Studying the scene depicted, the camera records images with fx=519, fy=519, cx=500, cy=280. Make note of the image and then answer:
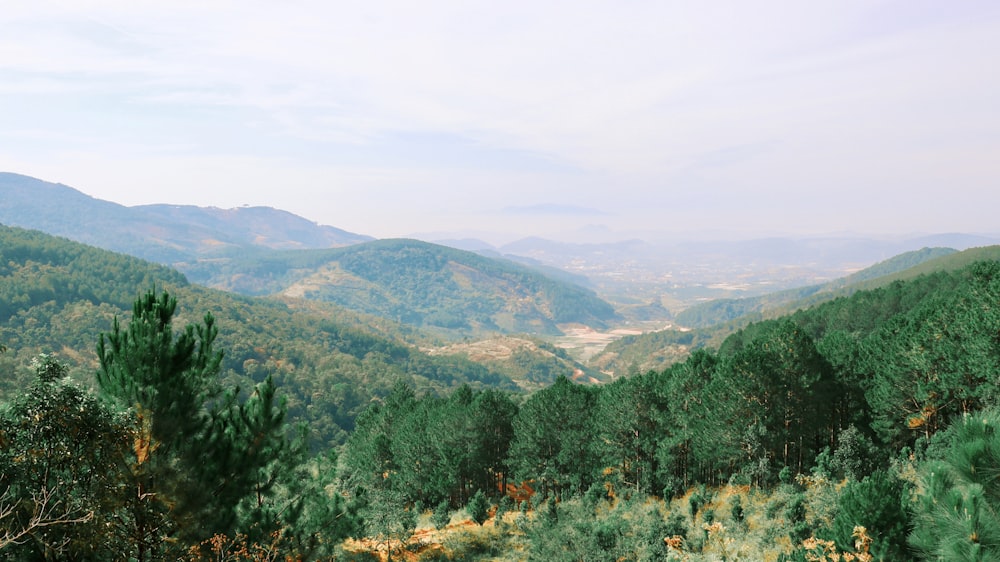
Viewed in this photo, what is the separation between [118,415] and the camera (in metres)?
10.3

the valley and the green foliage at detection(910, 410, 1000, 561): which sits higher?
the green foliage at detection(910, 410, 1000, 561)

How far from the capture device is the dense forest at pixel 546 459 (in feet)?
31.0

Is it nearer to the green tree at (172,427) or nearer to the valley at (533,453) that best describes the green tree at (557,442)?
the valley at (533,453)

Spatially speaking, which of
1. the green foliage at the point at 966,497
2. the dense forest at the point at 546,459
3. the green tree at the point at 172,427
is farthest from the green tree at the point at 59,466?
the green foliage at the point at 966,497

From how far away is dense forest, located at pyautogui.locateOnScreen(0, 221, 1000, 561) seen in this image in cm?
946

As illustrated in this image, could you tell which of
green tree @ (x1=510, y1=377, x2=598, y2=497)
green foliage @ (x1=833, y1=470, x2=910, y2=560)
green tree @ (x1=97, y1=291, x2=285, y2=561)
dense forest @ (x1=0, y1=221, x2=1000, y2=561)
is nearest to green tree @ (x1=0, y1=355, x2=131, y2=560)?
dense forest @ (x1=0, y1=221, x2=1000, y2=561)

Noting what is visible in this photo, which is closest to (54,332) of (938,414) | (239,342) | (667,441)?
(239,342)

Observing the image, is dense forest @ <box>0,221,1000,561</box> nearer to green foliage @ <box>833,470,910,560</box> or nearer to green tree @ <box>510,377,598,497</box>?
green foliage @ <box>833,470,910,560</box>

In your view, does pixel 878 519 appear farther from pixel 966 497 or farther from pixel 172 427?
pixel 172 427

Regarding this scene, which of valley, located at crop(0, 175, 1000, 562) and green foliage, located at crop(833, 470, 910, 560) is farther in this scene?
green foliage, located at crop(833, 470, 910, 560)

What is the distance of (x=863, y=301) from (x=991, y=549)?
10301 centimetres

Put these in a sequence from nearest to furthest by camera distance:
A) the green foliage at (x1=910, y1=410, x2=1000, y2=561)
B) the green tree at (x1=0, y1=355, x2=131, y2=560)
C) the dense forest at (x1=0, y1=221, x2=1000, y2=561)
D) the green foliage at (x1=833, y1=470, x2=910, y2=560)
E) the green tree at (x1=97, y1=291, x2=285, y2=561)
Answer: the green foliage at (x1=910, y1=410, x2=1000, y2=561), the green tree at (x1=0, y1=355, x2=131, y2=560), the dense forest at (x1=0, y1=221, x2=1000, y2=561), the green tree at (x1=97, y1=291, x2=285, y2=561), the green foliage at (x1=833, y1=470, x2=910, y2=560)

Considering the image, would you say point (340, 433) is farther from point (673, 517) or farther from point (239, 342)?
point (673, 517)

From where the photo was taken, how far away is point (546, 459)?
1762 inches
